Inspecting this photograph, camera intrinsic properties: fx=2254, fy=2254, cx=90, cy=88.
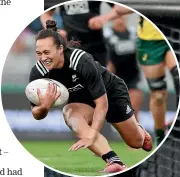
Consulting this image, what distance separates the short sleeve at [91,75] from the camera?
30.8ft

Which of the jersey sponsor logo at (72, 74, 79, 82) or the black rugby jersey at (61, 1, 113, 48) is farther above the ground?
the black rugby jersey at (61, 1, 113, 48)

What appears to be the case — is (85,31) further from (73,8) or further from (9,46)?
(9,46)

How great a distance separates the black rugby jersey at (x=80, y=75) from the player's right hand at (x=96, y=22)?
4.5 inches

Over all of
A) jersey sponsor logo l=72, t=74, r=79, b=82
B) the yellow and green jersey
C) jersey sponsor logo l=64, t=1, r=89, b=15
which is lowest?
jersey sponsor logo l=72, t=74, r=79, b=82

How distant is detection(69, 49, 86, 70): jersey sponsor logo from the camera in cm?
938

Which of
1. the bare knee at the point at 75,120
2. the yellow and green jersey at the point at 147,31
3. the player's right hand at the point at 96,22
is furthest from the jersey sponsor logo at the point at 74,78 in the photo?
the yellow and green jersey at the point at 147,31

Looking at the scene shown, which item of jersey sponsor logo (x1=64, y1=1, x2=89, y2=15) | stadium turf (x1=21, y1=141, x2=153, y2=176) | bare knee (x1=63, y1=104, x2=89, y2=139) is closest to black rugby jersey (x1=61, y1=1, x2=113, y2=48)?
jersey sponsor logo (x1=64, y1=1, x2=89, y2=15)

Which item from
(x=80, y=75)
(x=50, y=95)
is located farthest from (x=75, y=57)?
(x=50, y=95)

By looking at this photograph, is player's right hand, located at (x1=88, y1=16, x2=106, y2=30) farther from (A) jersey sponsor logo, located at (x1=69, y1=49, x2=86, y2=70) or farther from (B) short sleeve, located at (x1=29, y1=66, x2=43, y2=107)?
(B) short sleeve, located at (x1=29, y1=66, x2=43, y2=107)

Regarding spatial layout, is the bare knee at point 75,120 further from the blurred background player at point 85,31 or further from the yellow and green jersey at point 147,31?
the yellow and green jersey at point 147,31

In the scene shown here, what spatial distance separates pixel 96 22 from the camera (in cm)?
941

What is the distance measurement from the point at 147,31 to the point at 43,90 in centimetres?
50

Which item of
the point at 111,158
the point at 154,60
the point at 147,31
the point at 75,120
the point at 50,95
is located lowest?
the point at 111,158

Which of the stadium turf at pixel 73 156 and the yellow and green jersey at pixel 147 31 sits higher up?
the yellow and green jersey at pixel 147 31
